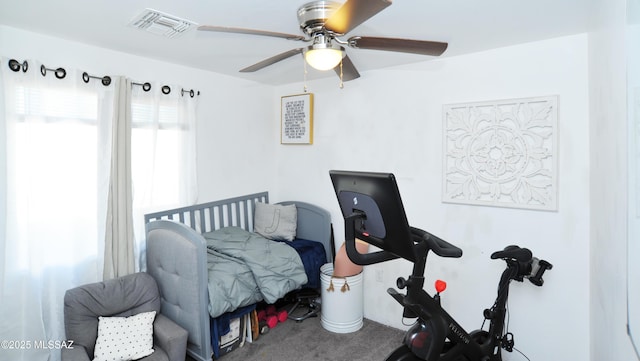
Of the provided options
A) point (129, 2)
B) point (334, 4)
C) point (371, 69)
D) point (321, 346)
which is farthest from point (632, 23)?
point (321, 346)

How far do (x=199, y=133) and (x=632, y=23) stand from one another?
10.5 ft

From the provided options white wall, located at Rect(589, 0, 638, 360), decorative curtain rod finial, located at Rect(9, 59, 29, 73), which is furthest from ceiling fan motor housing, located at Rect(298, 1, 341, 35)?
decorative curtain rod finial, located at Rect(9, 59, 29, 73)

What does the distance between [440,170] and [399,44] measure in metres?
1.41

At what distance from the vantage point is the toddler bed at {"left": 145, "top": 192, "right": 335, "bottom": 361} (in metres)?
2.54

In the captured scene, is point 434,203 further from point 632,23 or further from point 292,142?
point 632,23

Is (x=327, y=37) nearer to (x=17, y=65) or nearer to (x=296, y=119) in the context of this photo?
(x=17, y=65)

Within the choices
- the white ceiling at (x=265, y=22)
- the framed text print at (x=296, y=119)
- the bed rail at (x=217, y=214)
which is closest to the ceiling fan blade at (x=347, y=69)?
the white ceiling at (x=265, y=22)

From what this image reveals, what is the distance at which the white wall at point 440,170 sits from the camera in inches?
94.7

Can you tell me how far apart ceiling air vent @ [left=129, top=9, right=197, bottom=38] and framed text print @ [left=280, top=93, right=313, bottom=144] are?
1709 millimetres

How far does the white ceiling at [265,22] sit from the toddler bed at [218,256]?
1.34 metres

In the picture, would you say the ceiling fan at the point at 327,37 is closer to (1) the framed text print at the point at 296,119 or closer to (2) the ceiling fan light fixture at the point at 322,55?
(2) the ceiling fan light fixture at the point at 322,55

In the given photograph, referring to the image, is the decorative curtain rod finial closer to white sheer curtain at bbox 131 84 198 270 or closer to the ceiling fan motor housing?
white sheer curtain at bbox 131 84 198 270


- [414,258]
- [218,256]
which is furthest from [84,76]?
[414,258]

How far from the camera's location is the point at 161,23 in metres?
2.12
